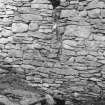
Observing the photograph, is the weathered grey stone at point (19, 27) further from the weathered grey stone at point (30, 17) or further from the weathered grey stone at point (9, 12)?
the weathered grey stone at point (9, 12)

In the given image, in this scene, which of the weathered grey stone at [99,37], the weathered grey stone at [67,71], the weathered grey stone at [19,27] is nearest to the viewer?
the weathered grey stone at [99,37]

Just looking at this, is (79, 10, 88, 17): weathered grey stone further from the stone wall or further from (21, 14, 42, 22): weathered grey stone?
(21, 14, 42, 22): weathered grey stone

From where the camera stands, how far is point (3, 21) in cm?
528

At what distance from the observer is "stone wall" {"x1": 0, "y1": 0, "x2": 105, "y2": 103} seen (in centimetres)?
475

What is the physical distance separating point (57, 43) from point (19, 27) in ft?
2.78

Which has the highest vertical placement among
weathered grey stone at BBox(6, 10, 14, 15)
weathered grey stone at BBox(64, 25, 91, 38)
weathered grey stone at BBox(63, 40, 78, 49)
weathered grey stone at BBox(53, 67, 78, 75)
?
weathered grey stone at BBox(6, 10, 14, 15)

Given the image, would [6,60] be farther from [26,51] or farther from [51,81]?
[51,81]

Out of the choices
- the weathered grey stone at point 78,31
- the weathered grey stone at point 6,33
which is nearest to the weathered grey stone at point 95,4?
the weathered grey stone at point 78,31

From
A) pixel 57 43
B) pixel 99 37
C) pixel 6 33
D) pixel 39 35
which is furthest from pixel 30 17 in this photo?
pixel 99 37

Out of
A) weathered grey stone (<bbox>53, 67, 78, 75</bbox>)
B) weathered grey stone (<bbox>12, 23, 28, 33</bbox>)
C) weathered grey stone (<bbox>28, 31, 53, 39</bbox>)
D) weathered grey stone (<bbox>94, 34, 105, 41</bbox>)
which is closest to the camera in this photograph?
weathered grey stone (<bbox>94, 34, 105, 41</bbox>)

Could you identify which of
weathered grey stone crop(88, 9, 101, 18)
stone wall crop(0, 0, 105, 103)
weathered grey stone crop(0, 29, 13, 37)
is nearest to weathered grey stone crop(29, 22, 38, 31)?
stone wall crop(0, 0, 105, 103)

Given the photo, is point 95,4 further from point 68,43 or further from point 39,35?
point 39,35

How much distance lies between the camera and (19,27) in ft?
17.0

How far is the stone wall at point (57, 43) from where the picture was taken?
4.75m
